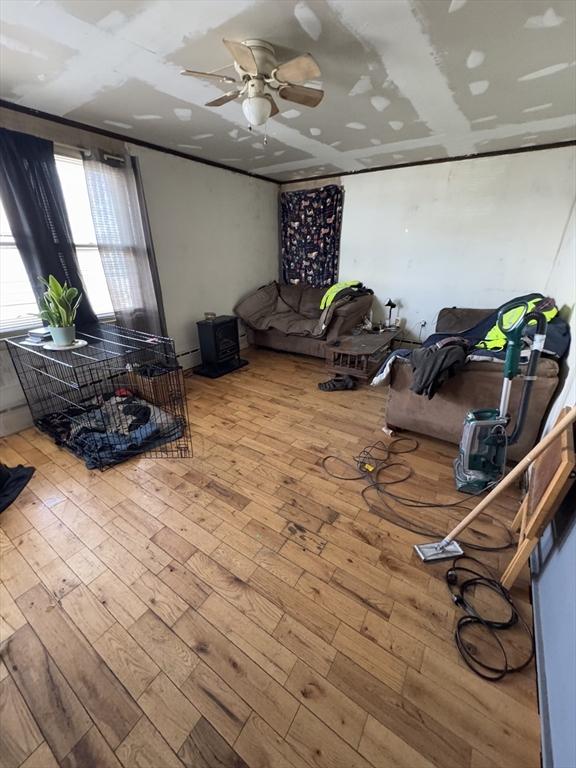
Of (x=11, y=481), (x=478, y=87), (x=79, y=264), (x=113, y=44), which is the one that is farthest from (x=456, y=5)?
(x=11, y=481)

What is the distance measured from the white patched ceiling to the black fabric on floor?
7.79ft

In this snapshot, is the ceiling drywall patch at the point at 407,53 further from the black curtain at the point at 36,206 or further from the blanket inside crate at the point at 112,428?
the blanket inside crate at the point at 112,428

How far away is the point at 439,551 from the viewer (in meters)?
1.46

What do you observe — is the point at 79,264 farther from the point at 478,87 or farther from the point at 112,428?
the point at 478,87

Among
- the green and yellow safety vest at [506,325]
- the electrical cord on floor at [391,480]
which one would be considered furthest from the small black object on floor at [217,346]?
the green and yellow safety vest at [506,325]

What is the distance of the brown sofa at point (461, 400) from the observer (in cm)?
187

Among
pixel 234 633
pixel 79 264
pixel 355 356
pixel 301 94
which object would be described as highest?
pixel 301 94

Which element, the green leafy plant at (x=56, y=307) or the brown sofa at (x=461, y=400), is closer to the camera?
the brown sofa at (x=461, y=400)

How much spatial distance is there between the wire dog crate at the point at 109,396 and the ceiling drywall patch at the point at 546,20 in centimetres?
257

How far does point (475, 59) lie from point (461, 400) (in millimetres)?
1938

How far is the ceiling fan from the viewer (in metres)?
1.44

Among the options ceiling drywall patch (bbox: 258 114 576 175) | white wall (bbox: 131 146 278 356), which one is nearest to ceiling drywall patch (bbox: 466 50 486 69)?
ceiling drywall patch (bbox: 258 114 576 175)

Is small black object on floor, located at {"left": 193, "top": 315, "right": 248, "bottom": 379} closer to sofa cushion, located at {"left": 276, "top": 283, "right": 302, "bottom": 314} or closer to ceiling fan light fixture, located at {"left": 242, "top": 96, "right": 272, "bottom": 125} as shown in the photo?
sofa cushion, located at {"left": 276, "top": 283, "right": 302, "bottom": 314}

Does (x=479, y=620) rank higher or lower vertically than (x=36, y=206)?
lower
